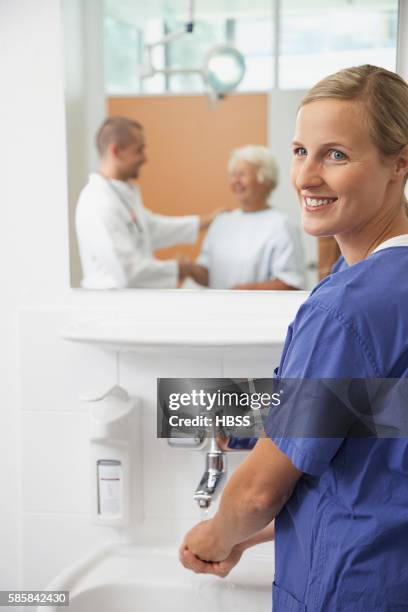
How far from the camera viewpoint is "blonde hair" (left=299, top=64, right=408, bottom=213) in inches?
23.0

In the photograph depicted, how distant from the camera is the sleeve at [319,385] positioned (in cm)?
56

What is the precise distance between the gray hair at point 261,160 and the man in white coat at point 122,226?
10cm

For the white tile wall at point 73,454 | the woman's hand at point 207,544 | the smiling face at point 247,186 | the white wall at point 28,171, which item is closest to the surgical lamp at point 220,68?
the smiling face at point 247,186

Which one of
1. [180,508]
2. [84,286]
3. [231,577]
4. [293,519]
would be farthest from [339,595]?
[84,286]

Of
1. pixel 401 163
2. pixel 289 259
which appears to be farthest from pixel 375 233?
pixel 289 259

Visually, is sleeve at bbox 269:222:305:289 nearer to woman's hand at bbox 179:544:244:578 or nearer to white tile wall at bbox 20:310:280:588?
white tile wall at bbox 20:310:280:588

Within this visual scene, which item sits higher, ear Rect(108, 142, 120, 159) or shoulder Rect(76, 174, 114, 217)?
ear Rect(108, 142, 120, 159)

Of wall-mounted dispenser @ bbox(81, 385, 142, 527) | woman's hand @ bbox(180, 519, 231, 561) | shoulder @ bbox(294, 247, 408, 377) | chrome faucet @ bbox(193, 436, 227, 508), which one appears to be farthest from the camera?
wall-mounted dispenser @ bbox(81, 385, 142, 527)

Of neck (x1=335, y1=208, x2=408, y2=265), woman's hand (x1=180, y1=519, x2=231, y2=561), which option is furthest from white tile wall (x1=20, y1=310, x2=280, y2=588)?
neck (x1=335, y1=208, x2=408, y2=265)

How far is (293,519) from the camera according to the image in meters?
0.65

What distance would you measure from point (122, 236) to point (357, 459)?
27.0 inches

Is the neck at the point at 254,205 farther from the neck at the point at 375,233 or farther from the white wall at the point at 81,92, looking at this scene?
the neck at the point at 375,233

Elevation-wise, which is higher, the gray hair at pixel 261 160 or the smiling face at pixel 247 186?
the gray hair at pixel 261 160

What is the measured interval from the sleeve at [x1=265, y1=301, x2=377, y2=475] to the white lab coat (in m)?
0.56
